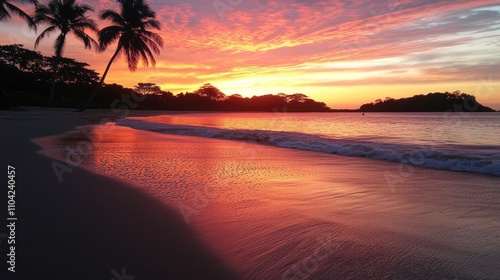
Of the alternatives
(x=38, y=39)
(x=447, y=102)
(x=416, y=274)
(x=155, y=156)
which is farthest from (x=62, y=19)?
(x=447, y=102)

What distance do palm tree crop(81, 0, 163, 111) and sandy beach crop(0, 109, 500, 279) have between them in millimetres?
26513

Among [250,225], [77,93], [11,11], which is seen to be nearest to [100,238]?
[250,225]

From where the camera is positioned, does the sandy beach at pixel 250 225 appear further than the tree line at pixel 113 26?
No

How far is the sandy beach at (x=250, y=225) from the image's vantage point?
8.43 ft

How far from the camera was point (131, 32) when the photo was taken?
100 feet

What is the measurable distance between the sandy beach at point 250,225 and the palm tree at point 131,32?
26513mm

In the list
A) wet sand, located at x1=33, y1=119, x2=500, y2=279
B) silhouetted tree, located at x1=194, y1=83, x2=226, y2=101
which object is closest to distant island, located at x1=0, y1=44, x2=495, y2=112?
silhouetted tree, located at x1=194, y1=83, x2=226, y2=101

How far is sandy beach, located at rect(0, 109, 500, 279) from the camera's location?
8.43 feet

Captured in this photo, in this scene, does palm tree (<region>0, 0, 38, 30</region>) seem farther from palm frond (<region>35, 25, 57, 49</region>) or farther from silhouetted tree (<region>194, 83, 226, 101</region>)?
silhouetted tree (<region>194, 83, 226, 101</region>)

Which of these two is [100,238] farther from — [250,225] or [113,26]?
[113,26]

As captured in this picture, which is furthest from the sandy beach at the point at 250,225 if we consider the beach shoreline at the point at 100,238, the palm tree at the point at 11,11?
the palm tree at the point at 11,11

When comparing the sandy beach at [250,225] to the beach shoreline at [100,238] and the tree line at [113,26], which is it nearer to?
the beach shoreline at [100,238]

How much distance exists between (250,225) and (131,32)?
31.1 meters

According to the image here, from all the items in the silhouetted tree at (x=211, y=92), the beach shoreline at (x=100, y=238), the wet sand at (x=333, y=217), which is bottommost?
the wet sand at (x=333, y=217)
